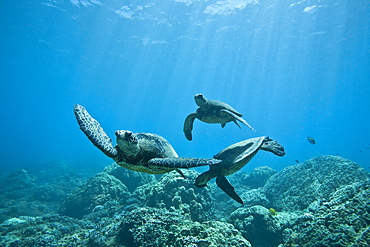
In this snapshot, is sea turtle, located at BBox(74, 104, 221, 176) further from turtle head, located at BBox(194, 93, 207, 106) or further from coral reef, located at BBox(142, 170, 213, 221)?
coral reef, located at BBox(142, 170, 213, 221)

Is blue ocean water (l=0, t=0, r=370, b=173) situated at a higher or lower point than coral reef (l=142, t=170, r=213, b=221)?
higher

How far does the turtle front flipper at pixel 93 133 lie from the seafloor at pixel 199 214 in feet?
9.06

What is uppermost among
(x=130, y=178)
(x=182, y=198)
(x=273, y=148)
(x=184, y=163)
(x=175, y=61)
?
(x=175, y=61)

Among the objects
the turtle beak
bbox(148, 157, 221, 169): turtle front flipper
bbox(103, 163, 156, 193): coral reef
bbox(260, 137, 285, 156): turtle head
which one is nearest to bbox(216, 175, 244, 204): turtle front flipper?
bbox(148, 157, 221, 169): turtle front flipper

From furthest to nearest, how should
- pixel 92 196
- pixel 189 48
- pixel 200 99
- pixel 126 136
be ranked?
pixel 189 48 → pixel 92 196 → pixel 200 99 → pixel 126 136

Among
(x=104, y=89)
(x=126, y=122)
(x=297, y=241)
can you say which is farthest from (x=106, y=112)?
(x=297, y=241)

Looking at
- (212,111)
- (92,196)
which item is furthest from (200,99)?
(92,196)

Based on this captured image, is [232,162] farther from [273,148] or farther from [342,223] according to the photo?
[342,223]

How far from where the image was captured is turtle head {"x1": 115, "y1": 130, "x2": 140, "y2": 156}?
3.59 meters

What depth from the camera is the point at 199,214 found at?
7195mm

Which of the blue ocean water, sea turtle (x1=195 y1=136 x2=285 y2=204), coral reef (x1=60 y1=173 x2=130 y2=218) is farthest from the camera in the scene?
the blue ocean water

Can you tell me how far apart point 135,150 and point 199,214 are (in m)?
4.82

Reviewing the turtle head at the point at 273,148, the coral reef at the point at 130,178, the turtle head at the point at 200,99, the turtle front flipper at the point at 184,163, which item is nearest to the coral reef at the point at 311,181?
the turtle head at the point at 273,148

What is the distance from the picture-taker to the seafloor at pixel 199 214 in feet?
15.1
